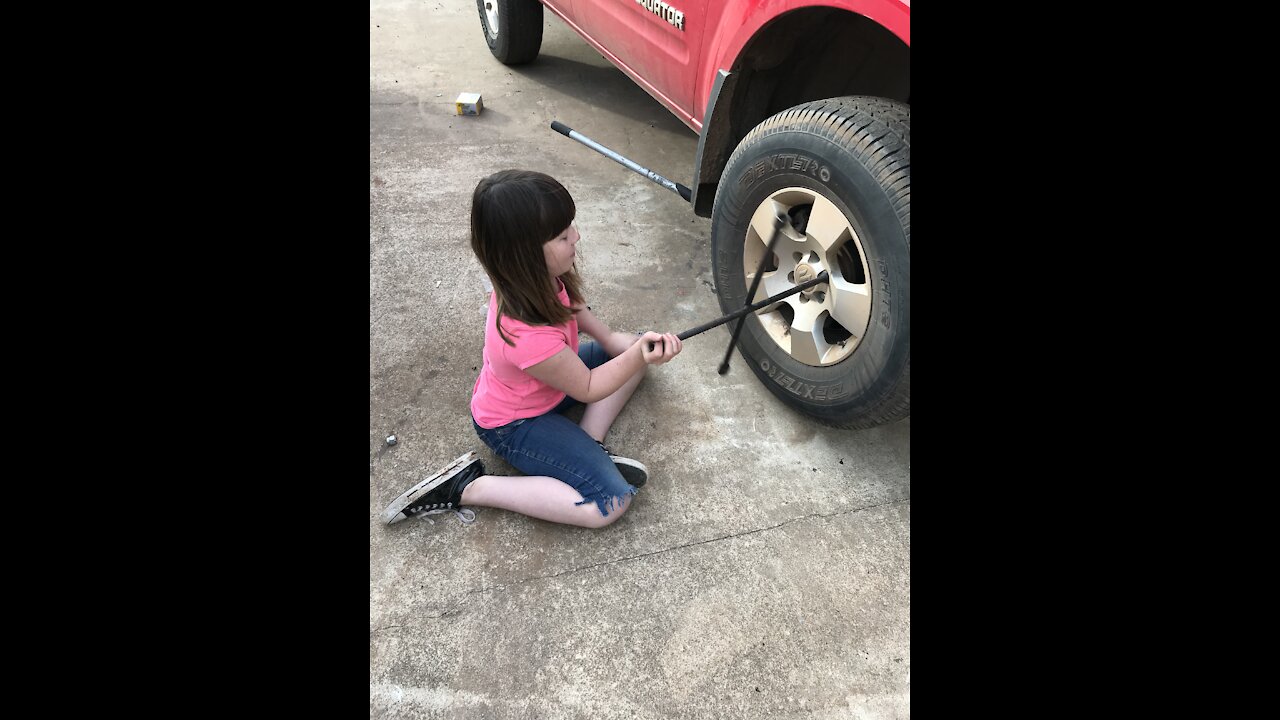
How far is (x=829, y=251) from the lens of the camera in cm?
200

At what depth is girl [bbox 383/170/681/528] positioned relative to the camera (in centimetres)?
175

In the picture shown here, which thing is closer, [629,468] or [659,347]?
[659,347]

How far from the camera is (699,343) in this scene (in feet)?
8.64

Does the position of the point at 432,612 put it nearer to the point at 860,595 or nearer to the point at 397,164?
the point at 860,595

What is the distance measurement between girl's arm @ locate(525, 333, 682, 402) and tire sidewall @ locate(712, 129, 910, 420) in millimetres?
497

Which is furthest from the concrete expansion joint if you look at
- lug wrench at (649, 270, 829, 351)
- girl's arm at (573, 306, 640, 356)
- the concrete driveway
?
girl's arm at (573, 306, 640, 356)

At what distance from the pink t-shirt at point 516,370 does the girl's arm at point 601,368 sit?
0.11ft

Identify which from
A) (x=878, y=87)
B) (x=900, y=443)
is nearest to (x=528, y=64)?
(x=878, y=87)

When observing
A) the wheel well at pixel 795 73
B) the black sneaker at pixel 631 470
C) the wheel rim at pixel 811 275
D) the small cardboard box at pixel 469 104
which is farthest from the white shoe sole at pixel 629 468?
the small cardboard box at pixel 469 104

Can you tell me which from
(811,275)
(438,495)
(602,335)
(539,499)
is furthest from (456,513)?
(811,275)

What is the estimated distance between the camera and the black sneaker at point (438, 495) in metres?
1.94

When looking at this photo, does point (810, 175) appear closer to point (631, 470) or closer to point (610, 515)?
point (631, 470)

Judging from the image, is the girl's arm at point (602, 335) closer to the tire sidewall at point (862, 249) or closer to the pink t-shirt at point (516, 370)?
the pink t-shirt at point (516, 370)

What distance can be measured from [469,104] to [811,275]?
8.77 feet
